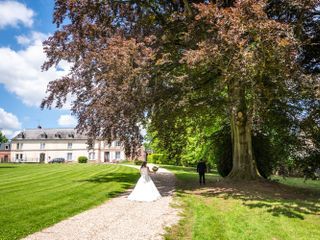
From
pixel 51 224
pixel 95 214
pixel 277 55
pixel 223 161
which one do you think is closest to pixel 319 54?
pixel 277 55

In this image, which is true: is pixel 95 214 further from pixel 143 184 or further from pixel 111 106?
pixel 111 106

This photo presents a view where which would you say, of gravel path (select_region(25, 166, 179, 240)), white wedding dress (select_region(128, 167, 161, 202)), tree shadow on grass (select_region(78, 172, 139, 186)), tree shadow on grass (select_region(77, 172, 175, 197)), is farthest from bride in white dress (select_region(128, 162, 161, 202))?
tree shadow on grass (select_region(78, 172, 139, 186))

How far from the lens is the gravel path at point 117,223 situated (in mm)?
7809

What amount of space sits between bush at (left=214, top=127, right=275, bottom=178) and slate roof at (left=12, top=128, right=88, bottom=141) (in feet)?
190

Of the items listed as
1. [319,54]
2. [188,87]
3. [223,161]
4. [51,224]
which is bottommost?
[51,224]

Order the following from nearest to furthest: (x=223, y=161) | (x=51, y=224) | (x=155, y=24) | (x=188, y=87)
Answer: (x=51, y=224) → (x=188, y=87) → (x=155, y=24) → (x=223, y=161)

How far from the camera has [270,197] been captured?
591 inches

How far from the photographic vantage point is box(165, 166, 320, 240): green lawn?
336 inches

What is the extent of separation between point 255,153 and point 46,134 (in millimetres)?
65545

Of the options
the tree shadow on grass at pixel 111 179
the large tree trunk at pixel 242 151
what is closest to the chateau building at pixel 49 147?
the tree shadow on grass at pixel 111 179

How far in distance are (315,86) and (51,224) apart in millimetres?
10912

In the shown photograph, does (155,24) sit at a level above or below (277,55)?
above

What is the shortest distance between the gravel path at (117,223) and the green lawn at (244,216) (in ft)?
1.64

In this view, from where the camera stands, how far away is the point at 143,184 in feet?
45.0
